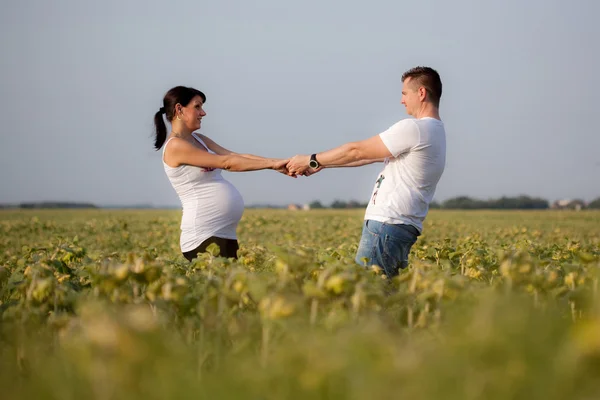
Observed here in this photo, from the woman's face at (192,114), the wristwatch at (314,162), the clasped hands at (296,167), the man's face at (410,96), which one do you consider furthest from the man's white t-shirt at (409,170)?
the woman's face at (192,114)

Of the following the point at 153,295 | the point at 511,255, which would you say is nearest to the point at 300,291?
the point at 153,295

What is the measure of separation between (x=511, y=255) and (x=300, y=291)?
1.17 meters

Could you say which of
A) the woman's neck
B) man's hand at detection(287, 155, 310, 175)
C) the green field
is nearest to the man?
man's hand at detection(287, 155, 310, 175)

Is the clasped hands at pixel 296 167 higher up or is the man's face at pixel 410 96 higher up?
the man's face at pixel 410 96

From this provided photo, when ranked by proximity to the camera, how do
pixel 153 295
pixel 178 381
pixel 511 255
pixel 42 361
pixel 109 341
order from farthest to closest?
pixel 511 255, pixel 153 295, pixel 42 361, pixel 178 381, pixel 109 341

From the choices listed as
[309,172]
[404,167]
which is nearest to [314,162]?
[309,172]

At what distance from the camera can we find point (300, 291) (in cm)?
320

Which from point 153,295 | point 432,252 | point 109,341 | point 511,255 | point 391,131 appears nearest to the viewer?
point 109,341

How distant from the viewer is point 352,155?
17.3ft

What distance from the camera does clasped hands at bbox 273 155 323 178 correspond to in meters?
6.06

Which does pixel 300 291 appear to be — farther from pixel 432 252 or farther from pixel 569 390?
pixel 432 252

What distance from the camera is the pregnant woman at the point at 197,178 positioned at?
5691 millimetres

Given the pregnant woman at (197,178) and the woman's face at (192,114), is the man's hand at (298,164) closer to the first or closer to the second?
the pregnant woman at (197,178)

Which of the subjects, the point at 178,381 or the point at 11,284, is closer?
the point at 178,381
